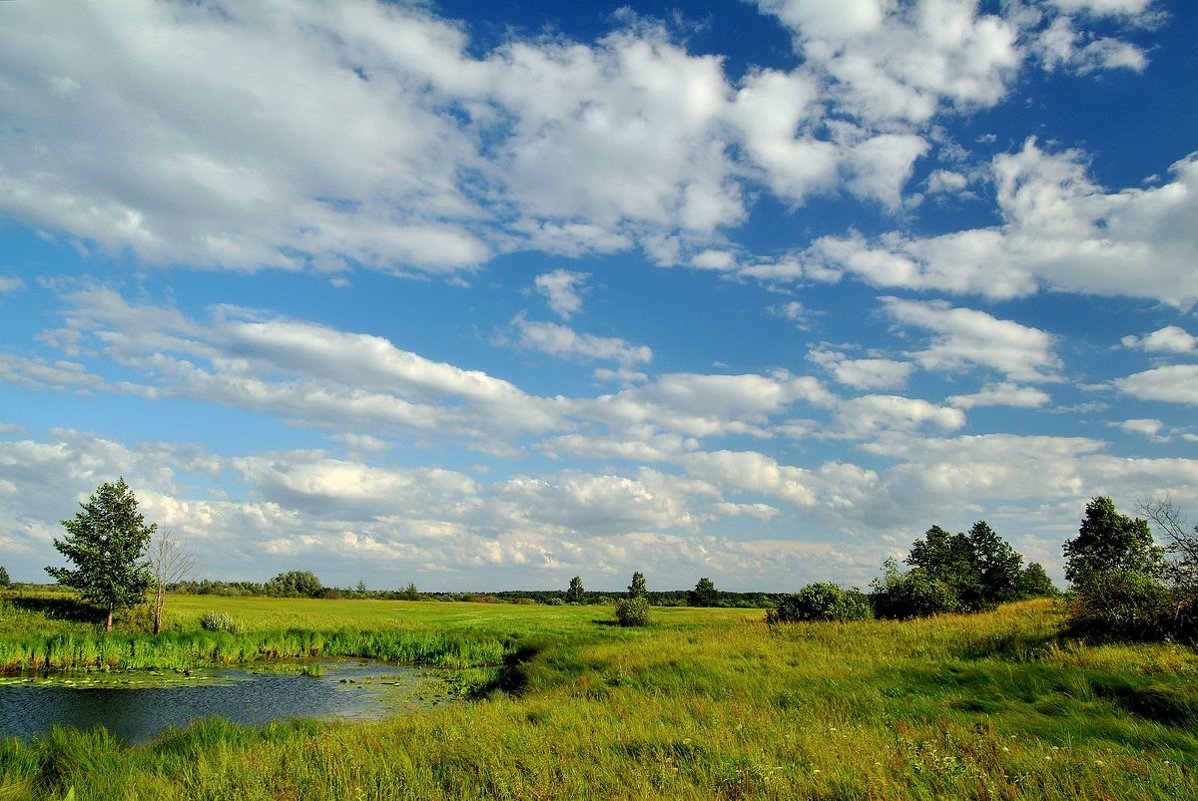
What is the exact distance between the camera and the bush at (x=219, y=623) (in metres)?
41.6

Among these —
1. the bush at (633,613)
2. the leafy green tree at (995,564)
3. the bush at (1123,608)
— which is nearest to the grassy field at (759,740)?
the bush at (1123,608)

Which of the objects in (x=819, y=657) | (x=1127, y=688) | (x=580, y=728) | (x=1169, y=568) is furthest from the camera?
(x=819, y=657)

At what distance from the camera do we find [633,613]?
51.8 metres

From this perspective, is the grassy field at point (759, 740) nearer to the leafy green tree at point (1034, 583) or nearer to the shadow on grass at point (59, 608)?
the shadow on grass at point (59, 608)

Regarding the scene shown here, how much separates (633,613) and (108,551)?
120 ft

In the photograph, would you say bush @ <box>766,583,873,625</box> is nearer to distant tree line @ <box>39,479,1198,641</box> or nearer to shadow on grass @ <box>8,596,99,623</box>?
distant tree line @ <box>39,479,1198,641</box>

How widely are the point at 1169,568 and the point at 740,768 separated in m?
19.2

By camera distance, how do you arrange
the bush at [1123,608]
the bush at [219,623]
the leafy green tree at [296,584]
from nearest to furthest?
the bush at [1123,608]
the bush at [219,623]
the leafy green tree at [296,584]

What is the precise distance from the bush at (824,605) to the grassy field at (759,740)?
39.8ft

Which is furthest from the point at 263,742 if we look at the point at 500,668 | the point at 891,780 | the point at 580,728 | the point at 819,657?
the point at 500,668

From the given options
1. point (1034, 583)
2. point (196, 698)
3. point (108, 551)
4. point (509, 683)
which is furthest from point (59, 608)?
point (1034, 583)

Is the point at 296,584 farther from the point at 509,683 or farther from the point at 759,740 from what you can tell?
the point at 759,740

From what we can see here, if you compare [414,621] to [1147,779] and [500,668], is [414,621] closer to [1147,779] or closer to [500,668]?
[500,668]

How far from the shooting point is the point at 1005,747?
29.9ft
